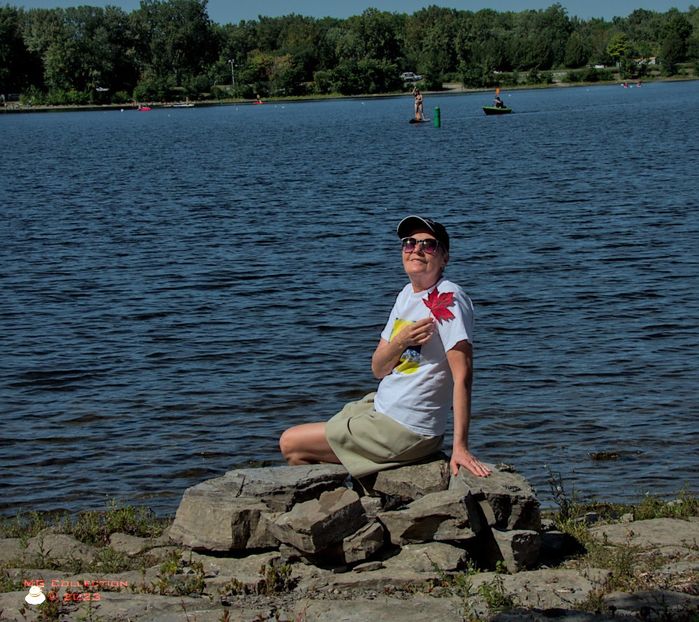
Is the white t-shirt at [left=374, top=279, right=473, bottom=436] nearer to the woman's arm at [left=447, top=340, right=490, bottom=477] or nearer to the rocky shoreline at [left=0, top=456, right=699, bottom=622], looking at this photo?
the woman's arm at [left=447, top=340, right=490, bottom=477]

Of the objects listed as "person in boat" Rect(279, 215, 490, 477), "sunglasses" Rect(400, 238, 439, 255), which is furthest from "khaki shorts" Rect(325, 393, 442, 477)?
"sunglasses" Rect(400, 238, 439, 255)

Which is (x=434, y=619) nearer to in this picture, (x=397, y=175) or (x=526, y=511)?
(x=526, y=511)

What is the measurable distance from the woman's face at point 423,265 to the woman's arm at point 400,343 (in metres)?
0.31

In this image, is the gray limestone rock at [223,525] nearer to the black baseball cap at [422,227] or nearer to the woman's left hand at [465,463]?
the woman's left hand at [465,463]

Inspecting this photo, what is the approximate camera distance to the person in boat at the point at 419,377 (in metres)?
6.41

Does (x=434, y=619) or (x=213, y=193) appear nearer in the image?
(x=434, y=619)

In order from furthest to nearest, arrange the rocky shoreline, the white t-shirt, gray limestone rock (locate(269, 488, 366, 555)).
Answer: the white t-shirt → gray limestone rock (locate(269, 488, 366, 555)) → the rocky shoreline

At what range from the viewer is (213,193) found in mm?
41500

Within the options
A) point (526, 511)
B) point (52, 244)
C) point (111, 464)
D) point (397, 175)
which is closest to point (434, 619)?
point (526, 511)

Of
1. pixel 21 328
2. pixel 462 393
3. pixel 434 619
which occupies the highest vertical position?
pixel 462 393

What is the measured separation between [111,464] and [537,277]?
1181cm

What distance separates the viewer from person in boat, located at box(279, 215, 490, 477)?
6.41 meters

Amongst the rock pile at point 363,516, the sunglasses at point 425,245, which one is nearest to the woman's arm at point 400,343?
the sunglasses at point 425,245

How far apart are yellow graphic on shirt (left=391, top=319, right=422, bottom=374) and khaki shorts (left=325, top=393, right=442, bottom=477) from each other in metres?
0.30
